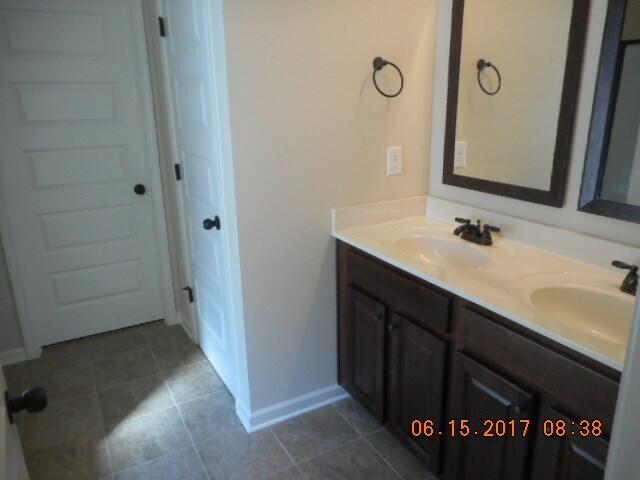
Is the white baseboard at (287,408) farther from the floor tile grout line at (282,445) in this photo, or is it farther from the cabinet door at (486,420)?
the cabinet door at (486,420)

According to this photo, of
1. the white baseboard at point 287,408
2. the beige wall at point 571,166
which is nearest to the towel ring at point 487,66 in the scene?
the beige wall at point 571,166

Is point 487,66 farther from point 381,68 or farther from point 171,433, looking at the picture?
point 171,433

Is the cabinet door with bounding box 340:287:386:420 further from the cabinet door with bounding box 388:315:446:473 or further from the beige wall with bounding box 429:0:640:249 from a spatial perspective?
the beige wall with bounding box 429:0:640:249

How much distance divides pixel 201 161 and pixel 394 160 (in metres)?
0.90

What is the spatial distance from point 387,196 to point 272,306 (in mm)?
727

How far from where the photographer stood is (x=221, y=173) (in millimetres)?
2023

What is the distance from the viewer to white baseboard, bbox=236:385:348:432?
2242mm

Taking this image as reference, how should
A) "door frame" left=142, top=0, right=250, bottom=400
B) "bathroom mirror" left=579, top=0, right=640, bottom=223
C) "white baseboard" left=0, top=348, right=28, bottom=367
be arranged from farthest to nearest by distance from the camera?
"white baseboard" left=0, top=348, right=28, bottom=367 < "door frame" left=142, top=0, right=250, bottom=400 < "bathroom mirror" left=579, top=0, right=640, bottom=223

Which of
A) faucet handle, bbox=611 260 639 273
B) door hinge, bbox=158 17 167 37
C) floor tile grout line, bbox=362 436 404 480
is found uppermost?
door hinge, bbox=158 17 167 37

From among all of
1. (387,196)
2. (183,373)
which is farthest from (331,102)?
(183,373)

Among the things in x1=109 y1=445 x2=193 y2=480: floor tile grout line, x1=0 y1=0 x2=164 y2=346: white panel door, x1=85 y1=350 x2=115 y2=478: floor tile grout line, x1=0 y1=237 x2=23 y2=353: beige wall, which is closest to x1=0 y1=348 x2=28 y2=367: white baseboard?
x1=0 y1=237 x2=23 y2=353: beige wall

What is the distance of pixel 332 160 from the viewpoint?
2.10 meters

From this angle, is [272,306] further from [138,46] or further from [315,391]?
[138,46]

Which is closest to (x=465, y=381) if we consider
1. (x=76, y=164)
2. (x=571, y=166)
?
(x=571, y=166)
